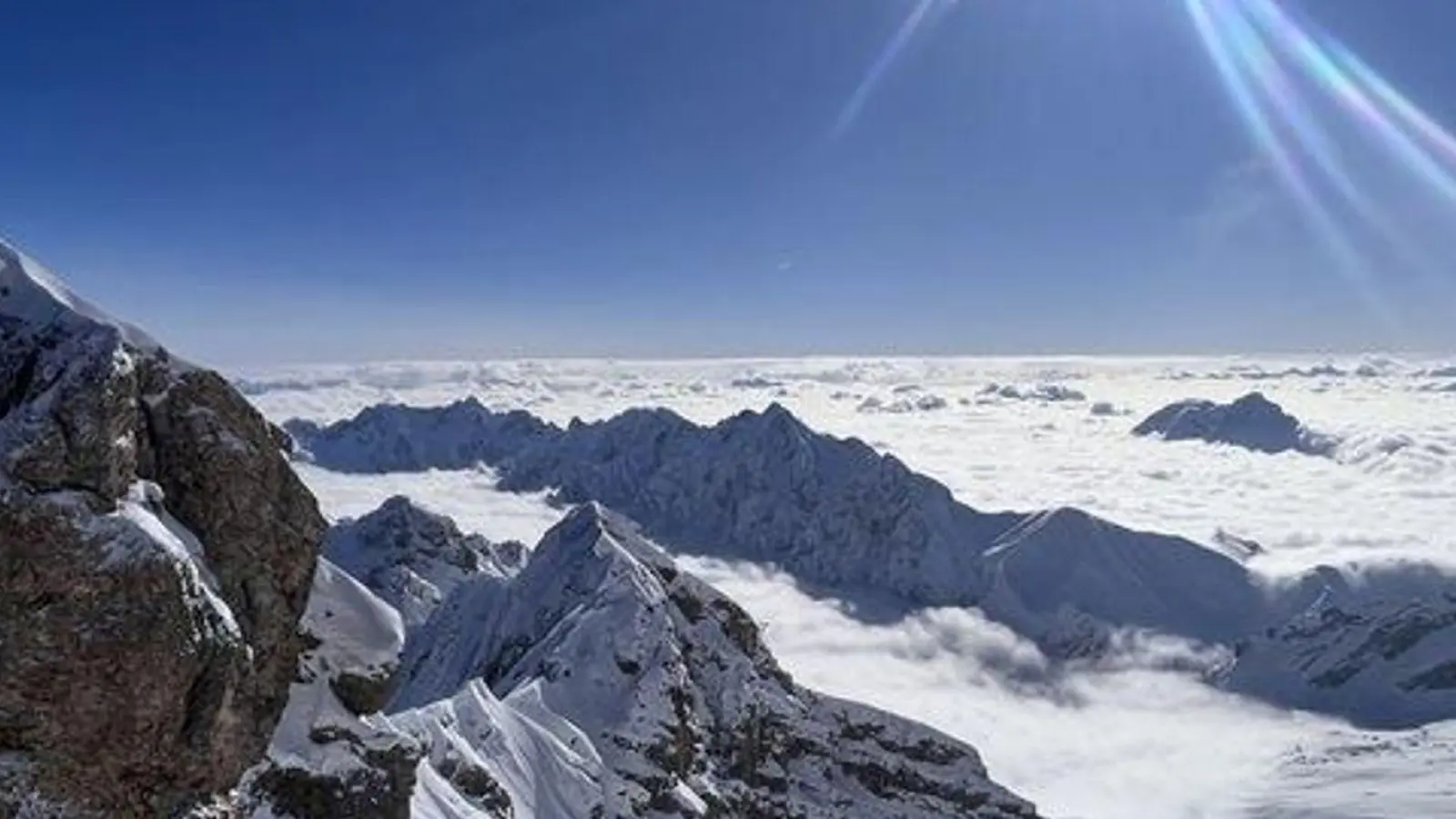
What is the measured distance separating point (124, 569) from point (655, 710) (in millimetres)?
99242

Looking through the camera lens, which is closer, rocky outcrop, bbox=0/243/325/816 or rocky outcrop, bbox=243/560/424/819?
rocky outcrop, bbox=0/243/325/816

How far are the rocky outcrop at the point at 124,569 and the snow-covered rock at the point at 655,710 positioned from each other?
61893mm

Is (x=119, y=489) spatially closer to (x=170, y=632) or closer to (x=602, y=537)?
(x=170, y=632)

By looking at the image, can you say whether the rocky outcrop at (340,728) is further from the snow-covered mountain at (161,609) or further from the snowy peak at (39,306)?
the snowy peak at (39,306)

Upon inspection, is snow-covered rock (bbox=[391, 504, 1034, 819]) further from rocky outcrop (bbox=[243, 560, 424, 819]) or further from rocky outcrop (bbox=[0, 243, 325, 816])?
rocky outcrop (bbox=[0, 243, 325, 816])

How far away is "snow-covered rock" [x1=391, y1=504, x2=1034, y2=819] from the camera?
118 m

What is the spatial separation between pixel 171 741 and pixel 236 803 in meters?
5.73

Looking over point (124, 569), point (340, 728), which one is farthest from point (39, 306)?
point (340, 728)

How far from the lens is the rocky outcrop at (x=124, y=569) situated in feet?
117

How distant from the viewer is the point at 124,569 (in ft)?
120

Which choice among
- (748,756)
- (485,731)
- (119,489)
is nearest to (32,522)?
(119,489)

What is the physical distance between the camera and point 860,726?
15475 centimetres

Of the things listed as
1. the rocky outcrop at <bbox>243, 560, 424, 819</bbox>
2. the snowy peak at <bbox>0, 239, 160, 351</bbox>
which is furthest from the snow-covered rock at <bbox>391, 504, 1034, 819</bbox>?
the snowy peak at <bbox>0, 239, 160, 351</bbox>

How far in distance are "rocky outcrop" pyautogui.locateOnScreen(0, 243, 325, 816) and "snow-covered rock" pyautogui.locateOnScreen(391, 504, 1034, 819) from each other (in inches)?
2437
